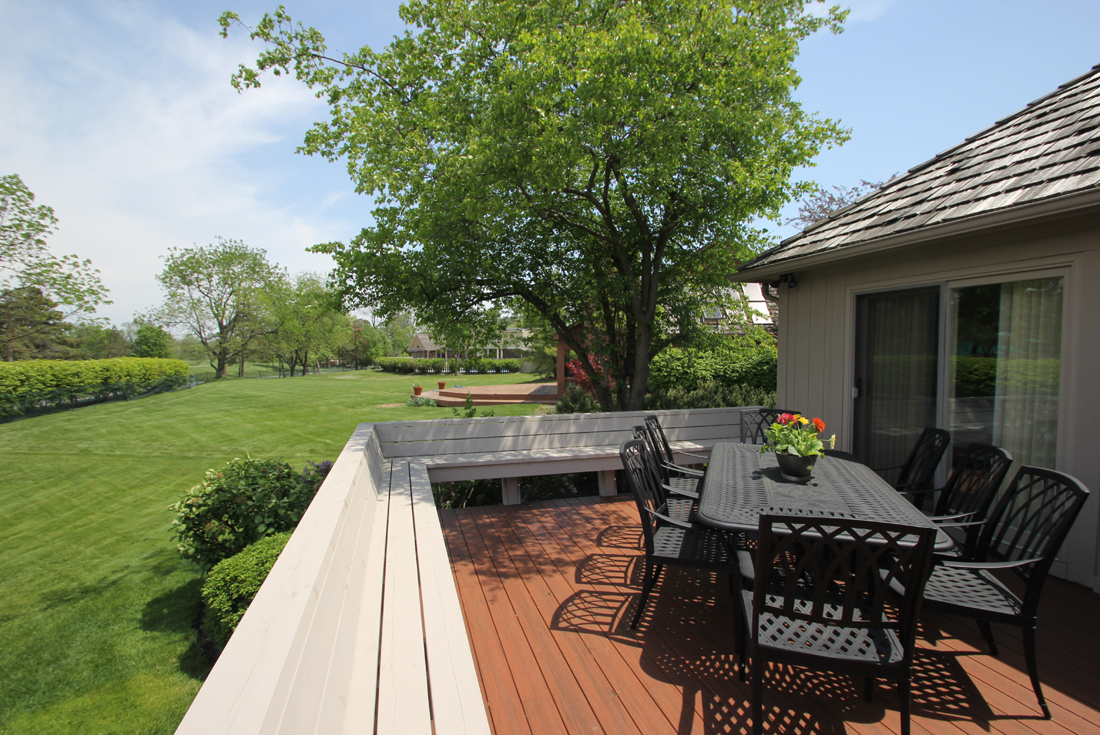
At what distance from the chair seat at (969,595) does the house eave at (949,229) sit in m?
2.21

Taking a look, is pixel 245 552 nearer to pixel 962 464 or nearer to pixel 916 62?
pixel 962 464

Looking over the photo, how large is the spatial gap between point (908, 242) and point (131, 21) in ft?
39.1

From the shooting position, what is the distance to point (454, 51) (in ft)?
24.3

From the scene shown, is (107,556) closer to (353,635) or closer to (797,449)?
(353,635)

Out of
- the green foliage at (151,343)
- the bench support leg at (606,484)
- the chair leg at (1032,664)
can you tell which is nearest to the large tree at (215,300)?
the green foliage at (151,343)

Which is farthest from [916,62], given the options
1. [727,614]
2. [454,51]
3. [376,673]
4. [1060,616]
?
[376,673]

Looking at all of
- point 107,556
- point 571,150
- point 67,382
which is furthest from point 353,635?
point 67,382

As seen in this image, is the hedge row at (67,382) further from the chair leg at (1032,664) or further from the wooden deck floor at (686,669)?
the chair leg at (1032,664)

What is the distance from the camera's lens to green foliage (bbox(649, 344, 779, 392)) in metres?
9.56

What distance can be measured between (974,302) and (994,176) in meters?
0.94

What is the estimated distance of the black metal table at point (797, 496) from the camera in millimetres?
2357

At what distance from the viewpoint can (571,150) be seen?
557 cm

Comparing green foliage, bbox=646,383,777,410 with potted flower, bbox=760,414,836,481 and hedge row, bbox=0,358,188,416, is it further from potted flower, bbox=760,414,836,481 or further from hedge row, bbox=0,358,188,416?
hedge row, bbox=0,358,188,416

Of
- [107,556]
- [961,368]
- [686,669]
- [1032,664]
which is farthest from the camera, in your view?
[107,556]
